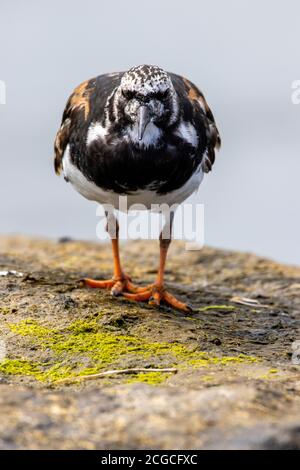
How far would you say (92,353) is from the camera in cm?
510

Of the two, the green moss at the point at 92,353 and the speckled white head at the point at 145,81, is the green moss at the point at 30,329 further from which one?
the speckled white head at the point at 145,81

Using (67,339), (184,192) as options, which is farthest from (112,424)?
(184,192)

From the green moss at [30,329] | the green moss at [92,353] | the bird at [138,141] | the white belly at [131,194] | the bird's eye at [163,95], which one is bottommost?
the green moss at [92,353]

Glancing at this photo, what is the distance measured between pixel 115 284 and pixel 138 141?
58.1 inches

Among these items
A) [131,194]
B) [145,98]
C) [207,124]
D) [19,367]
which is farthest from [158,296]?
[19,367]

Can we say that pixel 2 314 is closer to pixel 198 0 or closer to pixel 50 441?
pixel 50 441

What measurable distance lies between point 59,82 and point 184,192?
12315 millimetres

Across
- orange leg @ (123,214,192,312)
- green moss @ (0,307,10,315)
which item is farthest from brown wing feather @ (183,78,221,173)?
green moss @ (0,307,10,315)

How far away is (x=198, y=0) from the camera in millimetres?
21250

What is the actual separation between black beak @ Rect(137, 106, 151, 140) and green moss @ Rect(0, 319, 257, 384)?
1290 mm

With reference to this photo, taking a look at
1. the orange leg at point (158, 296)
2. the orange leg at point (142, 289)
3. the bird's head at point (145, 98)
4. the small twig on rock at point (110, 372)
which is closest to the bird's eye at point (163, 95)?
the bird's head at point (145, 98)

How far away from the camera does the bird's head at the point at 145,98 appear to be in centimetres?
568

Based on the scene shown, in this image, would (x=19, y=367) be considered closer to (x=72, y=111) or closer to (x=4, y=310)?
(x=4, y=310)

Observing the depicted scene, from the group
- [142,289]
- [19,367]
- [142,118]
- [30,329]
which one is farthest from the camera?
[142,289]
